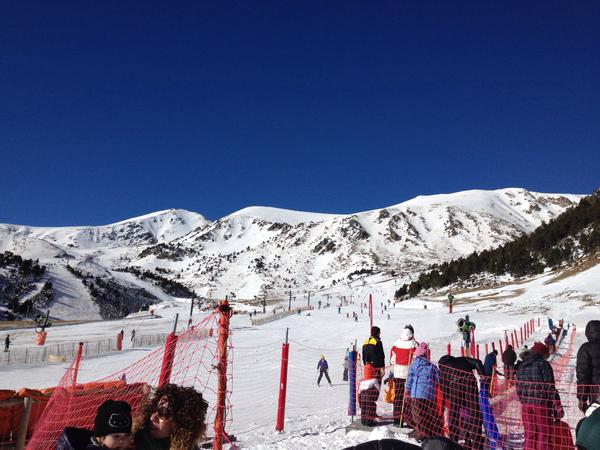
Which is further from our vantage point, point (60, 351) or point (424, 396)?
point (60, 351)

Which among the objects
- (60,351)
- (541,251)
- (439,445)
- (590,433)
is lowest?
(60,351)

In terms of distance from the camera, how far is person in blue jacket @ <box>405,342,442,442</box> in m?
6.48

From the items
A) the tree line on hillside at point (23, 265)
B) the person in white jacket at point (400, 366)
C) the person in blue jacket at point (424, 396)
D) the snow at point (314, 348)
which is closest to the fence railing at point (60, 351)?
the snow at point (314, 348)

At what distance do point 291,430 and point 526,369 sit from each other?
4.28 meters

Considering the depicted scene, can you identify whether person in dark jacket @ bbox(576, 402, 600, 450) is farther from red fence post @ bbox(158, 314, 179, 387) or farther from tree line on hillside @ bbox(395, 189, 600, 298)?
tree line on hillside @ bbox(395, 189, 600, 298)

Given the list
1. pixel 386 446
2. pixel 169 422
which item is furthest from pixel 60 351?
pixel 386 446

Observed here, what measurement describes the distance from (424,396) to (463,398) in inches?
22.3

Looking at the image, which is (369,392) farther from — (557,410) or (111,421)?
(111,421)

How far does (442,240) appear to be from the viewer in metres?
190

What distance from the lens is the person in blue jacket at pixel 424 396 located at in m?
6.48

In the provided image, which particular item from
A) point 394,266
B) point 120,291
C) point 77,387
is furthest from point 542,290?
point 394,266

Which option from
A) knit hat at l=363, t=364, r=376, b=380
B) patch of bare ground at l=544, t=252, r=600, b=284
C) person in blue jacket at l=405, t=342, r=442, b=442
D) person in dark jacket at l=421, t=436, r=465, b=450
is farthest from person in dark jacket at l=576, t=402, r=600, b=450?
patch of bare ground at l=544, t=252, r=600, b=284

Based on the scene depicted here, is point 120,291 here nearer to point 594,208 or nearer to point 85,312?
A: point 85,312

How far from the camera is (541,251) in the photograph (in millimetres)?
60656
